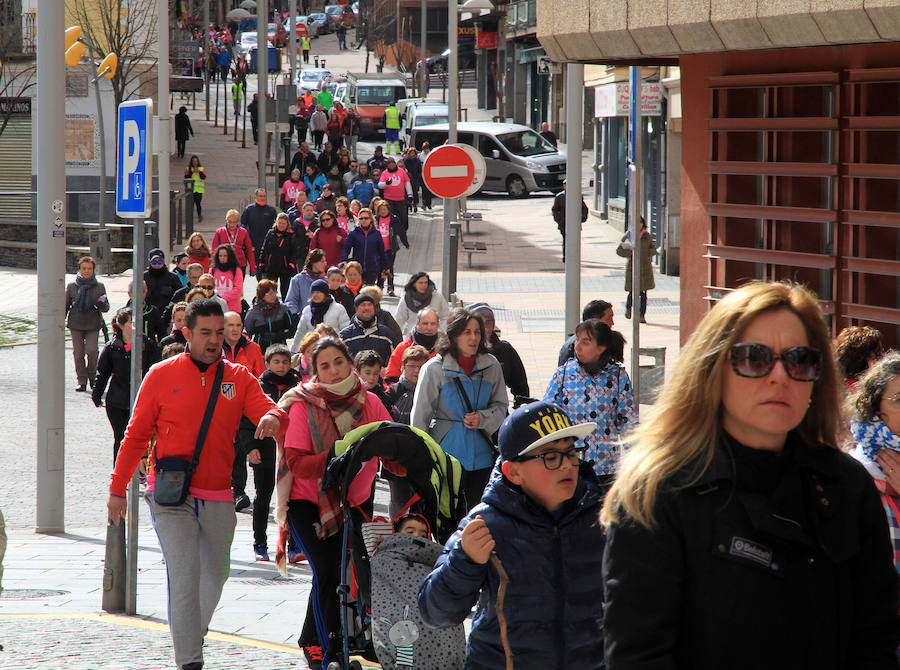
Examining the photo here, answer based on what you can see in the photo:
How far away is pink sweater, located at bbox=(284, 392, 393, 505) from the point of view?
625 centimetres

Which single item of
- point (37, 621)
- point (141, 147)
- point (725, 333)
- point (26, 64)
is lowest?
point (37, 621)

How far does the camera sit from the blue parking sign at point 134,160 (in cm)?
793

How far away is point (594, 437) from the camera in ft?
25.4

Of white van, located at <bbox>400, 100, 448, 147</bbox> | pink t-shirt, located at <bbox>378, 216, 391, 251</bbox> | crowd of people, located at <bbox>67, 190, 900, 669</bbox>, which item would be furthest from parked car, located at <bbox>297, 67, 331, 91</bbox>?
crowd of people, located at <bbox>67, 190, 900, 669</bbox>

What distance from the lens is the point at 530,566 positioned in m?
3.72

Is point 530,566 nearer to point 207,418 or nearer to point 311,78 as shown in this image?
point 207,418

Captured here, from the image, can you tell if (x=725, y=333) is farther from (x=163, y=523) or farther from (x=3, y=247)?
(x=3, y=247)

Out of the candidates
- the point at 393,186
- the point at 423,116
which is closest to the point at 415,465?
the point at 393,186

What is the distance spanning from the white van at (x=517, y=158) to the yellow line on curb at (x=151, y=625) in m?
35.6

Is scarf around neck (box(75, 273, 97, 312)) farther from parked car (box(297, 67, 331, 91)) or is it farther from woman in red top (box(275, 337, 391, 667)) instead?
parked car (box(297, 67, 331, 91))

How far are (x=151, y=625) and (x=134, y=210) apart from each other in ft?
7.70

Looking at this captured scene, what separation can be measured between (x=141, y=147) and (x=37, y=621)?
2705mm

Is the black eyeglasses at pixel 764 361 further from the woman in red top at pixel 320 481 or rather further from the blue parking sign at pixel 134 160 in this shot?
the blue parking sign at pixel 134 160

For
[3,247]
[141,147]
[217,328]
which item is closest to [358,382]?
[217,328]
